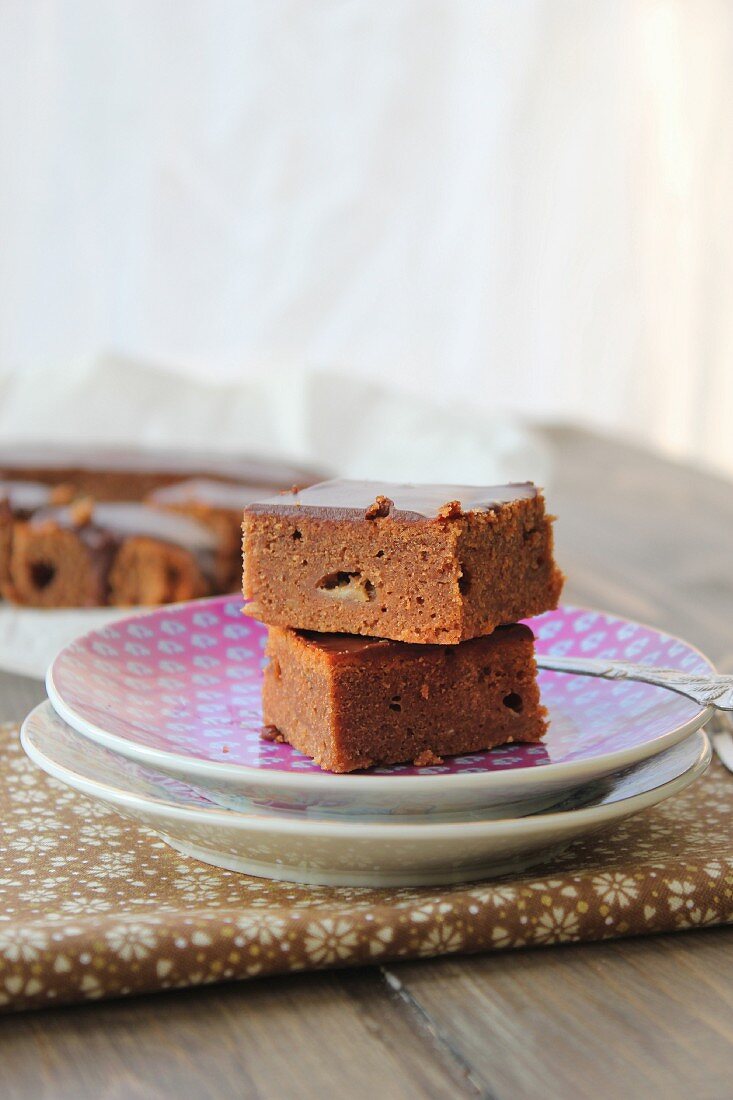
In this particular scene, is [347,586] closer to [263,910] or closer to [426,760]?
[426,760]

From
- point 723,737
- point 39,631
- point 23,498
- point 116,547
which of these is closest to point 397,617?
point 723,737

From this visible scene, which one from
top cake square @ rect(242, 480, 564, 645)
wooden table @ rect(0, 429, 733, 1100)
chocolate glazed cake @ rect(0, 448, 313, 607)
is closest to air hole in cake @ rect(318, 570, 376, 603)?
top cake square @ rect(242, 480, 564, 645)

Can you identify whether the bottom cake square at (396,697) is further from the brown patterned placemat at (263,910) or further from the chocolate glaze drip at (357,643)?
the brown patterned placemat at (263,910)

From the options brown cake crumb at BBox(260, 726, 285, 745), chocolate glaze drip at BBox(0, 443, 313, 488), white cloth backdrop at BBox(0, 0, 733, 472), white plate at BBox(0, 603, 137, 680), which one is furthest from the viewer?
white cloth backdrop at BBox(0, 0, 733, 472)

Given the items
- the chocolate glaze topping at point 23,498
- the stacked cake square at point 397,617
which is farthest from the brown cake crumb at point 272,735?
the chocolate glaze topping at point 23,498

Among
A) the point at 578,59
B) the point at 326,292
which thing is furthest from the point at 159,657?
the point at 578,59

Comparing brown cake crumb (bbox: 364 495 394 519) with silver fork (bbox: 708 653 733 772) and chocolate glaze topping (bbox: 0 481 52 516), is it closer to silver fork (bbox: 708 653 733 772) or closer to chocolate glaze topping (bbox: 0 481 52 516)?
silver fork (bbox: 708 653 733 772)
